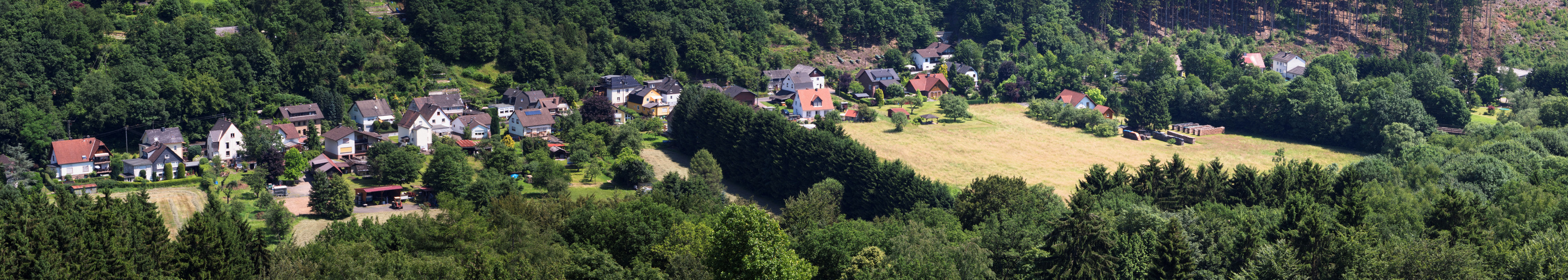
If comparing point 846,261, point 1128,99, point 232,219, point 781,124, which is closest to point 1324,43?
point 1128,99

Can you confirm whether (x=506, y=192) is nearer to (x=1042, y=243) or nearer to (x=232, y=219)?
(x=232, y=219)

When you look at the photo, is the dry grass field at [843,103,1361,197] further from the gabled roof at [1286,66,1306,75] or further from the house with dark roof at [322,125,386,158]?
the house with dark roof at [322,125,386,158]

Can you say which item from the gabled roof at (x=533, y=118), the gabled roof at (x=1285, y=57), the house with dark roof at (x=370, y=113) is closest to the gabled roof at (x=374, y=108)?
the house with dark roof at (x=370, y=113)

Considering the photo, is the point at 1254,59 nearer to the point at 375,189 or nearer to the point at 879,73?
the point at 879,73

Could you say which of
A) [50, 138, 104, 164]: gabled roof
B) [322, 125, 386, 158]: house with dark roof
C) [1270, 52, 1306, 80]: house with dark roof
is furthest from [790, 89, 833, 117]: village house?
[50, 138, 104, 164]: gabled roof

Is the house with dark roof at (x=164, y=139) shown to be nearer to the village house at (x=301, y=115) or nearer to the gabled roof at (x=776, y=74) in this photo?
the village house at (x=301, y=115)

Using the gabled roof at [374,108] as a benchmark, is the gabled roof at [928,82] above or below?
above
